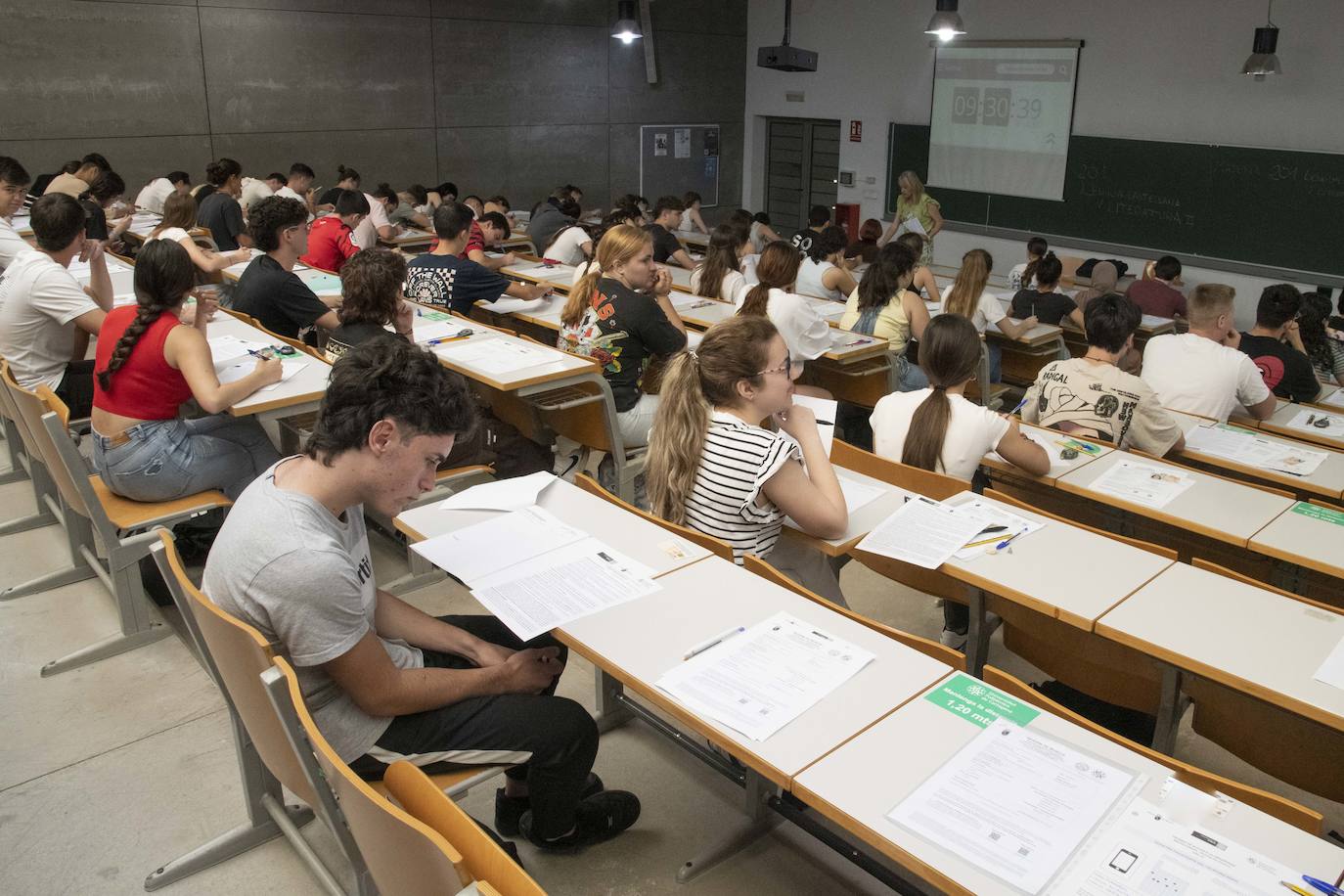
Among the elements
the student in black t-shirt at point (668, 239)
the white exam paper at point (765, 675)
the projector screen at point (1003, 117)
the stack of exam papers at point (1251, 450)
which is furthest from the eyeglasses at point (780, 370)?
the projector screen at point (1003, 117)

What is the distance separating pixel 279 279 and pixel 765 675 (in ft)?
11.2

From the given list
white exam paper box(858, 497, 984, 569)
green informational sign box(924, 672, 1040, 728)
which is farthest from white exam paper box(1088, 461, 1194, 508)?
green informational sign box(924, 672, 1040, 728)

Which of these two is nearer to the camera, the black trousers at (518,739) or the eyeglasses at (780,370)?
the black trousers at (518,739)

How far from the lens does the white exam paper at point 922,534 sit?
8.18 feet

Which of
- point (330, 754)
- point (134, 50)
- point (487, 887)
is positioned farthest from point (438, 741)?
point (134, 50)

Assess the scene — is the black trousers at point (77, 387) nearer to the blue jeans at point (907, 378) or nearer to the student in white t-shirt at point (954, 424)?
the student in white t-shirt at point (954, 424)

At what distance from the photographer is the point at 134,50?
368 inches

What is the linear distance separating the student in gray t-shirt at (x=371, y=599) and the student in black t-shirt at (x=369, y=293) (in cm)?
195

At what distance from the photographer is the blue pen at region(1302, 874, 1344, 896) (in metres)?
1.37

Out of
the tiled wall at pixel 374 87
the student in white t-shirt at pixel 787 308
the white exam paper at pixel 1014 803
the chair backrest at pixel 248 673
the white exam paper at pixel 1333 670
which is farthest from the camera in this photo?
the tiled wall at pixel 374 87

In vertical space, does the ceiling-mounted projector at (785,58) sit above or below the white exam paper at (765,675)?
above

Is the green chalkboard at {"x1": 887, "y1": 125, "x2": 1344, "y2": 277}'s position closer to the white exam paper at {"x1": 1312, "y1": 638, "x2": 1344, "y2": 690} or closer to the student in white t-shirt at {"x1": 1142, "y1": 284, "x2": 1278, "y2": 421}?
the student in white t-shirt at {"x1": 1142, "y1": 284, "x2": 1278, "y2": 421}

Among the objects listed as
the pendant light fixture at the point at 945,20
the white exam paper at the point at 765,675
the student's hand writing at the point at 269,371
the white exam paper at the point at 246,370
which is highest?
the pendant light fixture at the point at 945,20

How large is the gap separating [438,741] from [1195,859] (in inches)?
53.4
